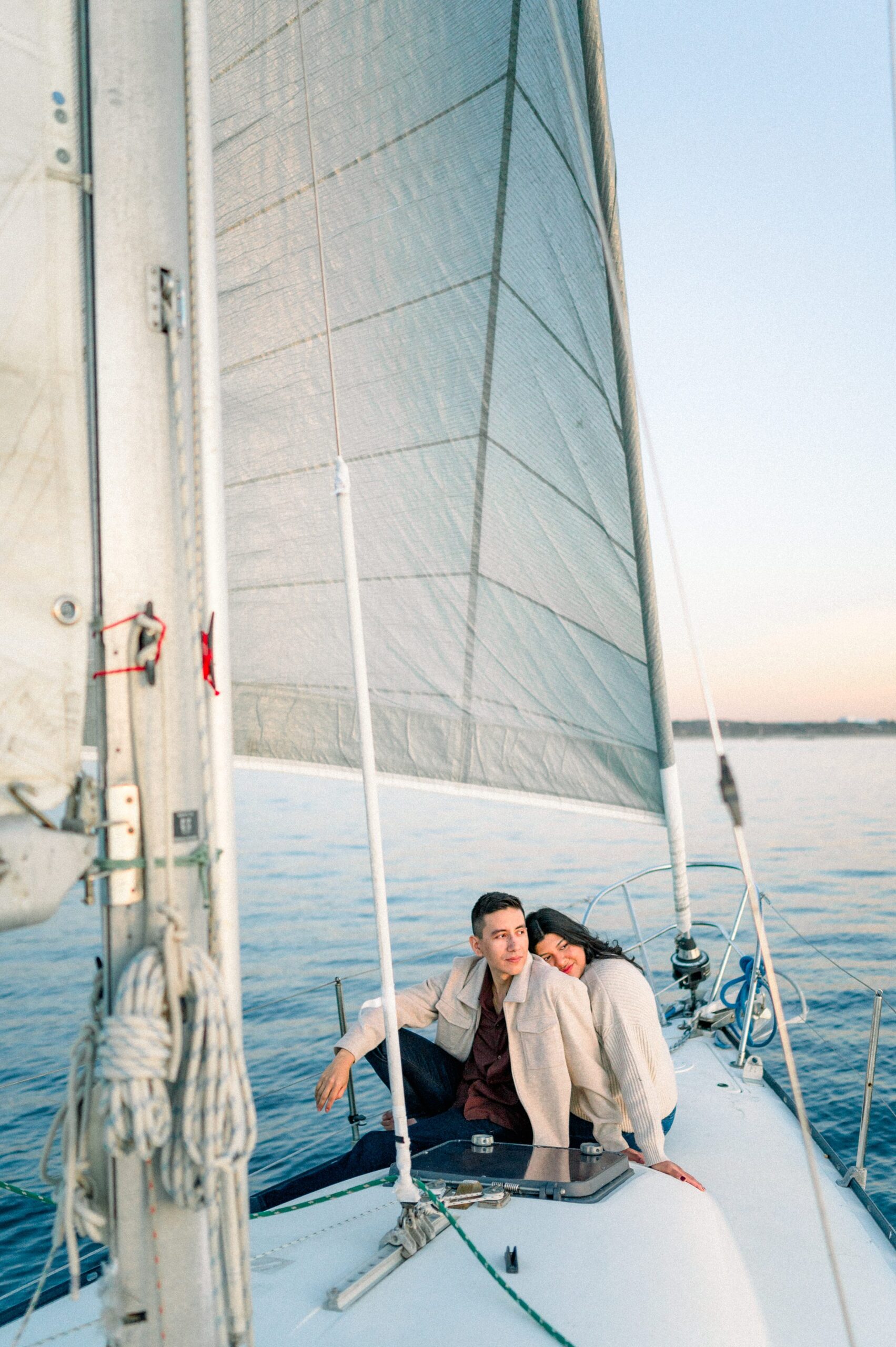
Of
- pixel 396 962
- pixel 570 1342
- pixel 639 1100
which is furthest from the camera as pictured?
pixel 396 962

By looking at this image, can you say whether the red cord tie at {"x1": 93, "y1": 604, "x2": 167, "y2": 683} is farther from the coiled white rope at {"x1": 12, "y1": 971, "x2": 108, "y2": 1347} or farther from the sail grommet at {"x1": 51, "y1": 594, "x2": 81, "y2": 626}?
the coiled white rope at {"x1": 12, "y1": 971, "x2": 108, "y2": 1347}

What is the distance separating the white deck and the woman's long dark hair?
71cm

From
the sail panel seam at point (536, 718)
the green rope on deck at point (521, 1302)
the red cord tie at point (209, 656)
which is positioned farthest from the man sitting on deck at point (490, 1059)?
the red cord tie at point (209, 656)

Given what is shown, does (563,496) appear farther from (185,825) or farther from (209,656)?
(185,825)

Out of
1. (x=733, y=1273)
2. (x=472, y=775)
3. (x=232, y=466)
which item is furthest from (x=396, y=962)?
(x=733, y=1273)

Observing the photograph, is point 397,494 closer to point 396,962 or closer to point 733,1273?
point 733,1273

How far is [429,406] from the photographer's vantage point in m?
3.49

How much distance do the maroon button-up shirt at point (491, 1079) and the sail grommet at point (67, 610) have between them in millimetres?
2017

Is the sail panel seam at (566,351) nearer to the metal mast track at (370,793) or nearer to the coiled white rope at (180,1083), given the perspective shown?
the metal mast track at (370,793)

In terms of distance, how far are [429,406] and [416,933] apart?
7330 mm

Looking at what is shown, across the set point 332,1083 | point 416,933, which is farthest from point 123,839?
point 416,933

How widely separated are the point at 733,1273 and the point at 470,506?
2455mm

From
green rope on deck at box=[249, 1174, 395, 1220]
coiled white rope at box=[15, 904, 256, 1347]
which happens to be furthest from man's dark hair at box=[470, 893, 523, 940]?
coiled white rope at box=[15, 904, 256, 1347]

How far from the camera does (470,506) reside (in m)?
3.56
